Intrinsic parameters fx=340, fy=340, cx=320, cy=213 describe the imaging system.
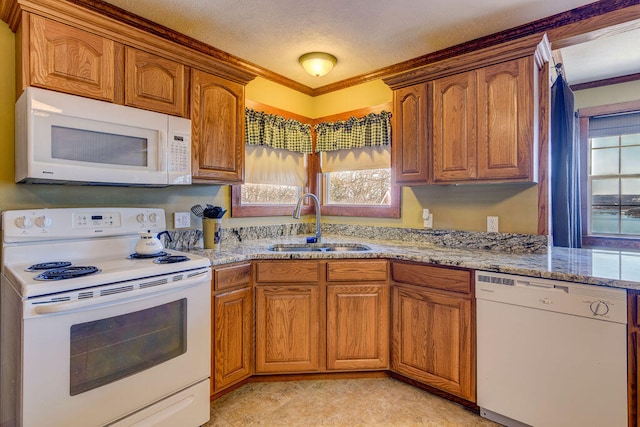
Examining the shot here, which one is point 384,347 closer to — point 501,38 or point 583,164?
point 501,38

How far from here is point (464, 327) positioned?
2.03 metres

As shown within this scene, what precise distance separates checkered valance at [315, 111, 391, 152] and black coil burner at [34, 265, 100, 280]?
2329mm

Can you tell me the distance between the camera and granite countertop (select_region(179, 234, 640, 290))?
1635 millimetres

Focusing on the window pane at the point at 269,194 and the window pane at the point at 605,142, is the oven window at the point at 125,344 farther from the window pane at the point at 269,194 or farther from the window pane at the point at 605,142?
the window pane at the point at 605,142

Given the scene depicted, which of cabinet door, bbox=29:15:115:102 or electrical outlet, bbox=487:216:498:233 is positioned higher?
cabinet door, bbox=29:15:115:102

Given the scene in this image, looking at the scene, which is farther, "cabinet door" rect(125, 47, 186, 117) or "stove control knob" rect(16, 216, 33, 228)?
"cabinet door" rect(125, 47, 186, 117)

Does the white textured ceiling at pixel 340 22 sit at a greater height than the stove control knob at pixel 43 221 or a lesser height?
greater

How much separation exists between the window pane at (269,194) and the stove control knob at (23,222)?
1.51 meters

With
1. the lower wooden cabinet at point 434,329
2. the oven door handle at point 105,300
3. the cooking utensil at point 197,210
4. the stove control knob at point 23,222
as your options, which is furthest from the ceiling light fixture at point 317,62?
the stove control knob at point 23,222

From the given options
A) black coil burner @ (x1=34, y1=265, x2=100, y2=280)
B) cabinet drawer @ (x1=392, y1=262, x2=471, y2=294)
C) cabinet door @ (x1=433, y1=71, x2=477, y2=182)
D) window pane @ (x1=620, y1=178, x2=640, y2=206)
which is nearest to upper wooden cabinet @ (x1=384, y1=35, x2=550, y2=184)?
cabinet door @ (x1=433, y1=71, x2=477, y2=182)

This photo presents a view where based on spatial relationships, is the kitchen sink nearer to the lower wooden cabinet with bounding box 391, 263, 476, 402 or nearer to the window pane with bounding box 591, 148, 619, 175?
the lower wooden cabinet with bounding box 391, 263, 476, 402

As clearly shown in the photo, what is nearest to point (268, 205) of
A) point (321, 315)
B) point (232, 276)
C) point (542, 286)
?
point (232, 276)

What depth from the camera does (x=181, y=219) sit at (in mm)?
2494

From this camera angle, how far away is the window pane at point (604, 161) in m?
3.40
